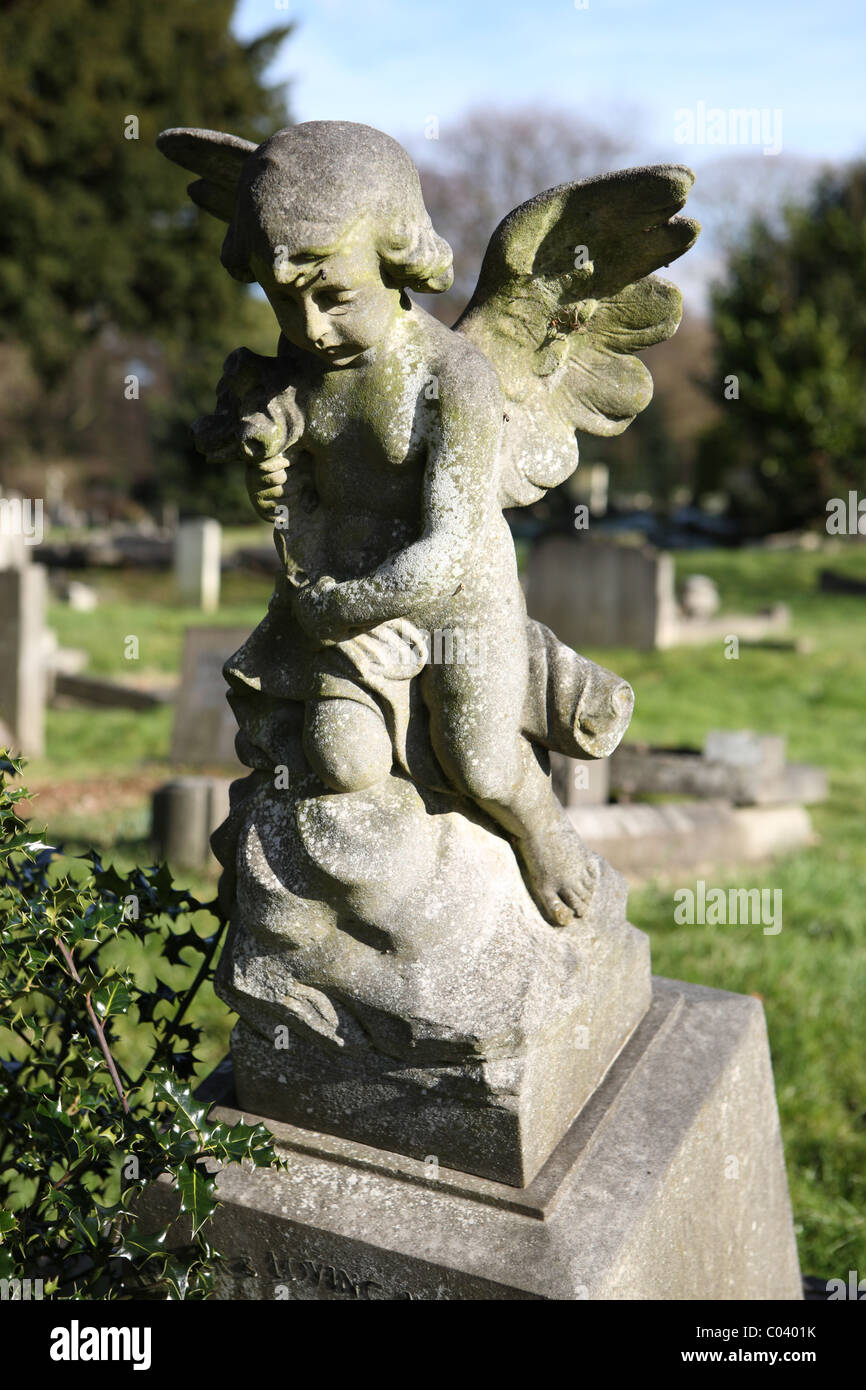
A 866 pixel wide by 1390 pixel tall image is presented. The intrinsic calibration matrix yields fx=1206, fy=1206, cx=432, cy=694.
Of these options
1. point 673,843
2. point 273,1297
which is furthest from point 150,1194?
point 673,843

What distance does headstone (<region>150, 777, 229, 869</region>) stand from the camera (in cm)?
583

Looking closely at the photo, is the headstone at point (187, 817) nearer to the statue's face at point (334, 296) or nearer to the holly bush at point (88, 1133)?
the holly bush at point (88, 1133)

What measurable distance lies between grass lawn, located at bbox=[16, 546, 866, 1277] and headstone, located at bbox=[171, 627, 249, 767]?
1.02 feet

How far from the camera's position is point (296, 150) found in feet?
6.40

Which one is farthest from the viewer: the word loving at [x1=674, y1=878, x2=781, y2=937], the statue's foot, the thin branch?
the word loving at [x1=674, y1=878, x2=781, y2=937]

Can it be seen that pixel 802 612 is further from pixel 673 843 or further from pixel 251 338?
pixel 251 338

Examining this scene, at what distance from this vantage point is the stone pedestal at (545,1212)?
2064 mm

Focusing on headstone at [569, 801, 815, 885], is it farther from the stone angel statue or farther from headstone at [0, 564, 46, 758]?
headstone at [0, 564, 46, 758]

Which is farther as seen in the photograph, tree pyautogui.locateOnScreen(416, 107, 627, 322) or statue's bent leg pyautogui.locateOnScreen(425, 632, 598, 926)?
tree pyautogui.locateOnScreen(416, 107, 627, 322)

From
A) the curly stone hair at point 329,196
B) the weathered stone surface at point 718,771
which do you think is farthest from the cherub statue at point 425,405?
the weathered stone surface at point 718,771
